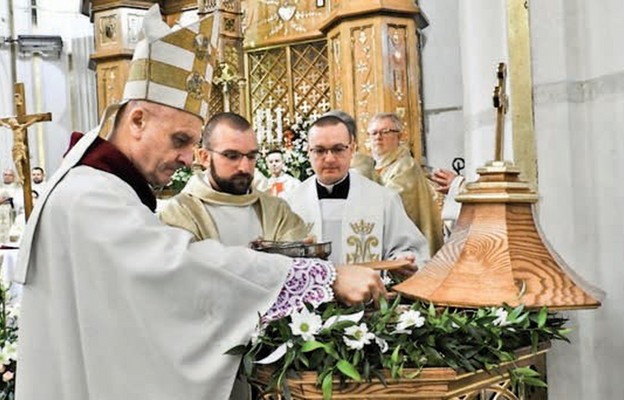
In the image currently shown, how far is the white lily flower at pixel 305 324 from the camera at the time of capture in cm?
178

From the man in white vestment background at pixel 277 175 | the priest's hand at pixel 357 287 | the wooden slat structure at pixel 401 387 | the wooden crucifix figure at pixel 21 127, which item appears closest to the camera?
the wooden slat structure at pixel 401 387

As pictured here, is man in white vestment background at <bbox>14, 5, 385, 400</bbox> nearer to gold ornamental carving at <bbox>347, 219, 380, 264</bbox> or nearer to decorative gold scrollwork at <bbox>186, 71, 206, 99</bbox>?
decorative gold scrollwork at <bbox>186, 71, 206, 99</bbox>

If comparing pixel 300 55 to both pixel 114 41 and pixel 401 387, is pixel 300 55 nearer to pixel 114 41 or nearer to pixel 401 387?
pixel 114 41

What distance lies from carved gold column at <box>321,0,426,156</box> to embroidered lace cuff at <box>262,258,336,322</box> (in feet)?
22.7

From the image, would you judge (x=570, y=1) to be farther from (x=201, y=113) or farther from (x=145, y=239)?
(x=145, y=239)

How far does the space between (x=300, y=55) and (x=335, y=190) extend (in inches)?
310

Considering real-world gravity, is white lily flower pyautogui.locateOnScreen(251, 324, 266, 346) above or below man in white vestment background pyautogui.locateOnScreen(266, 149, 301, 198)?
below

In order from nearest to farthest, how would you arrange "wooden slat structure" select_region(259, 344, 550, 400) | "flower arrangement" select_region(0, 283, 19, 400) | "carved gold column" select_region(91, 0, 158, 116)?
"wooden slat structure" select_region(259, 344, 550, 400)
"flower arrangement" select_region(0, 283, 19, 400)
"carved gold column" select_region(91, 0, 158, 116)

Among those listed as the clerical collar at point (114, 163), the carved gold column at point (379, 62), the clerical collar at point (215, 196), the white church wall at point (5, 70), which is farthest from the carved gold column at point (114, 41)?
the clerical collar at point (114, 163)

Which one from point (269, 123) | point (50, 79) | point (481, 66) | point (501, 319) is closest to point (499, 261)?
point (501, 319)

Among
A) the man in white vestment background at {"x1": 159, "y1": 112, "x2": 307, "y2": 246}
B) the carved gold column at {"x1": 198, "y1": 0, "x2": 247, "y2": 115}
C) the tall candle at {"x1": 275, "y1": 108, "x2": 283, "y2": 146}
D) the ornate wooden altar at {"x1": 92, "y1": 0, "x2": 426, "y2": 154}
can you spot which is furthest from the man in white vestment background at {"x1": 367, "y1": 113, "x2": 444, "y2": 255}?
the tall candle at {"x1": 275, "y1": 108, "x2": 283, "y2": 146}

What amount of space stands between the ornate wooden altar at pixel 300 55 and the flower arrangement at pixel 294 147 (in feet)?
1.02

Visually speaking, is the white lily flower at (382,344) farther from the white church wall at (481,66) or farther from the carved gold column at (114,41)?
the carved gold column at (114,41)

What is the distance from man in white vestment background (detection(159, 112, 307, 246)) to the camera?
3180 mm
